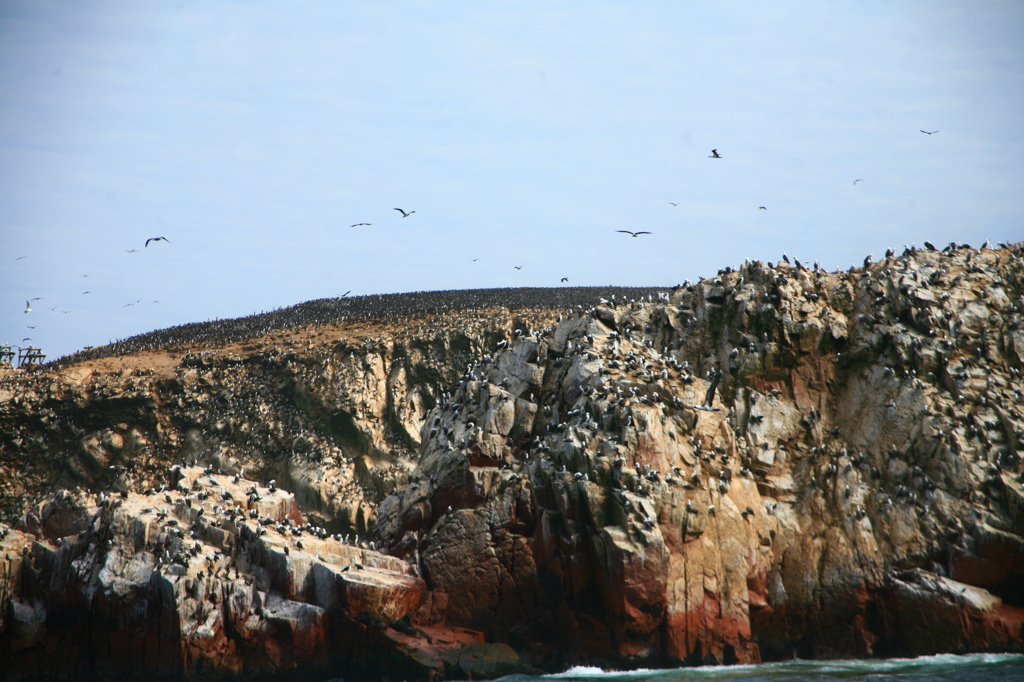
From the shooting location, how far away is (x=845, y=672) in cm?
3241

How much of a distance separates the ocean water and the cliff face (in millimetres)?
589

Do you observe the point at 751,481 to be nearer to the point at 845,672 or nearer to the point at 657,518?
the point at 657,518

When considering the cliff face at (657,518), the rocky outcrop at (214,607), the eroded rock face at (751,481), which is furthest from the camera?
the eroded rock face at (751,481)

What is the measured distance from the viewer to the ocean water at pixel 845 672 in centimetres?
3128

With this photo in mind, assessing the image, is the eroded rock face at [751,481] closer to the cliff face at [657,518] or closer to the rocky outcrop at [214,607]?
the cliff face at [657,518]

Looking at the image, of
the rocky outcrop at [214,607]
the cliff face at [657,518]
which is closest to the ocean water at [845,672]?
the cliff face at [657,518]

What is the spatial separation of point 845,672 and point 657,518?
853 cm

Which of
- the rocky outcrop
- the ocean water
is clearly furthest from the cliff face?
the ocean water

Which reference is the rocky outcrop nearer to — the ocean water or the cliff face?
the cliff face

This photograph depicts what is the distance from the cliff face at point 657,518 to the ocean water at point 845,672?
589 millimetres

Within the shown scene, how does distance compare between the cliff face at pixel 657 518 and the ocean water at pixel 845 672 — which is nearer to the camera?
the ocean water at pixel 845 672

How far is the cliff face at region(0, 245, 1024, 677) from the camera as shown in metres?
34.0

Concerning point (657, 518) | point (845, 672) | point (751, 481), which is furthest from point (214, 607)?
point (845, 672)

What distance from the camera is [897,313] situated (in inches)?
1618
